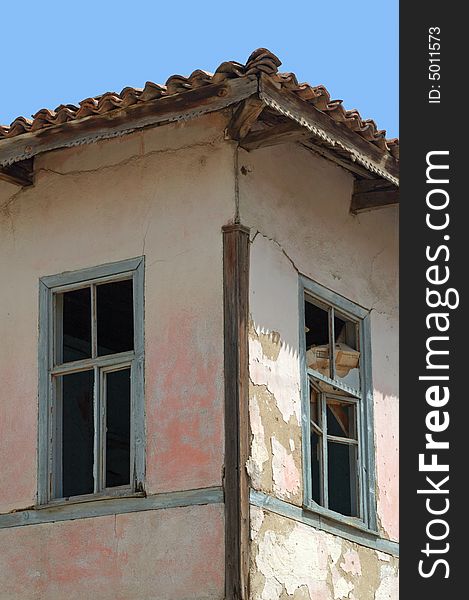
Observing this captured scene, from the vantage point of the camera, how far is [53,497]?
10.6 meters

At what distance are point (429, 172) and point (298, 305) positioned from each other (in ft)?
7.41

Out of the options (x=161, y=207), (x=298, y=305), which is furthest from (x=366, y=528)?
(x=161, y=207)

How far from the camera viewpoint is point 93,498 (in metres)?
10.3

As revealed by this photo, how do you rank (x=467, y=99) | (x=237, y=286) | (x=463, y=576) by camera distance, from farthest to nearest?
(x=237, y=286)
(x=467, y=99)
(x=463, y=576)

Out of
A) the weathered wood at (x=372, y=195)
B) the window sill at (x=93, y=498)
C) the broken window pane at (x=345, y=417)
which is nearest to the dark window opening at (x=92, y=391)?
the window sill at (x=93, y=498)

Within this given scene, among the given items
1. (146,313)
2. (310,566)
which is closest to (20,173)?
(146,313)

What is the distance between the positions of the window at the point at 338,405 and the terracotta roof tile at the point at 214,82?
1156 mm

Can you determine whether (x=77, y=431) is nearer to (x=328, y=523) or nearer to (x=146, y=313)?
(x=146, y=313)

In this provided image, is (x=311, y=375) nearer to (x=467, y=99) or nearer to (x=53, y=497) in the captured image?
(x=53, y=497)

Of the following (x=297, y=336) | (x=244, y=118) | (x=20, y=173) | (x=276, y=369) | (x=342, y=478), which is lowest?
(x=342, y=478)

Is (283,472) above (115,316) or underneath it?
underneath

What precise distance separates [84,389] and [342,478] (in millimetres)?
1936

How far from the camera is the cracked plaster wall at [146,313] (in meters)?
9.99

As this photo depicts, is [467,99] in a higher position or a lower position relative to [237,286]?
higher
